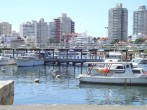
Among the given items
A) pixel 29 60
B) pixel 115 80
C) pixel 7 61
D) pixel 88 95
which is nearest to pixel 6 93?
pixel 88 95

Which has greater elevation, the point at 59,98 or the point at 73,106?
the point at 73,106

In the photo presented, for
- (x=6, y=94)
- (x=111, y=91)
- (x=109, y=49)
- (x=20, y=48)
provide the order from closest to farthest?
(x=6, y=94) → (x=111, y=91) → (x=109, y=49) → (x=20, y=48)

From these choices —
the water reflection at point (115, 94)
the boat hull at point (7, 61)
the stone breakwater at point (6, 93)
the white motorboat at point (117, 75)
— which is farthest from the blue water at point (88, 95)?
the boat hull at point (7, 61)

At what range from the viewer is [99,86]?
43938 mm

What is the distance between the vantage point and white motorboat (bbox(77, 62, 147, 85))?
147 ft

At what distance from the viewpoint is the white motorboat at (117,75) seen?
44812mm

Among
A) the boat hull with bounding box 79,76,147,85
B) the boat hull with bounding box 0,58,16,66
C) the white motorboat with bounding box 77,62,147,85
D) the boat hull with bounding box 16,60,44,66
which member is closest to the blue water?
the boat hull with bounding box 79,76,147,85

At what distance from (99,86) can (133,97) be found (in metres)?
9.20

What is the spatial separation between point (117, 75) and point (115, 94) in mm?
8988

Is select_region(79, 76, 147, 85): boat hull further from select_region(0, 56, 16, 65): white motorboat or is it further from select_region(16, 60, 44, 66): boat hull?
select_region(0, 56, 16, 65): white motorboat

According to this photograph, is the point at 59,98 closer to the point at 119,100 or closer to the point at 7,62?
the point at 119,100

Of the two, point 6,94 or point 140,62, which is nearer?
point 6,94

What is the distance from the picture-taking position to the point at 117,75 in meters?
46.2

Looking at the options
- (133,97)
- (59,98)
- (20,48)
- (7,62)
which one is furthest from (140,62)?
(20,48)
